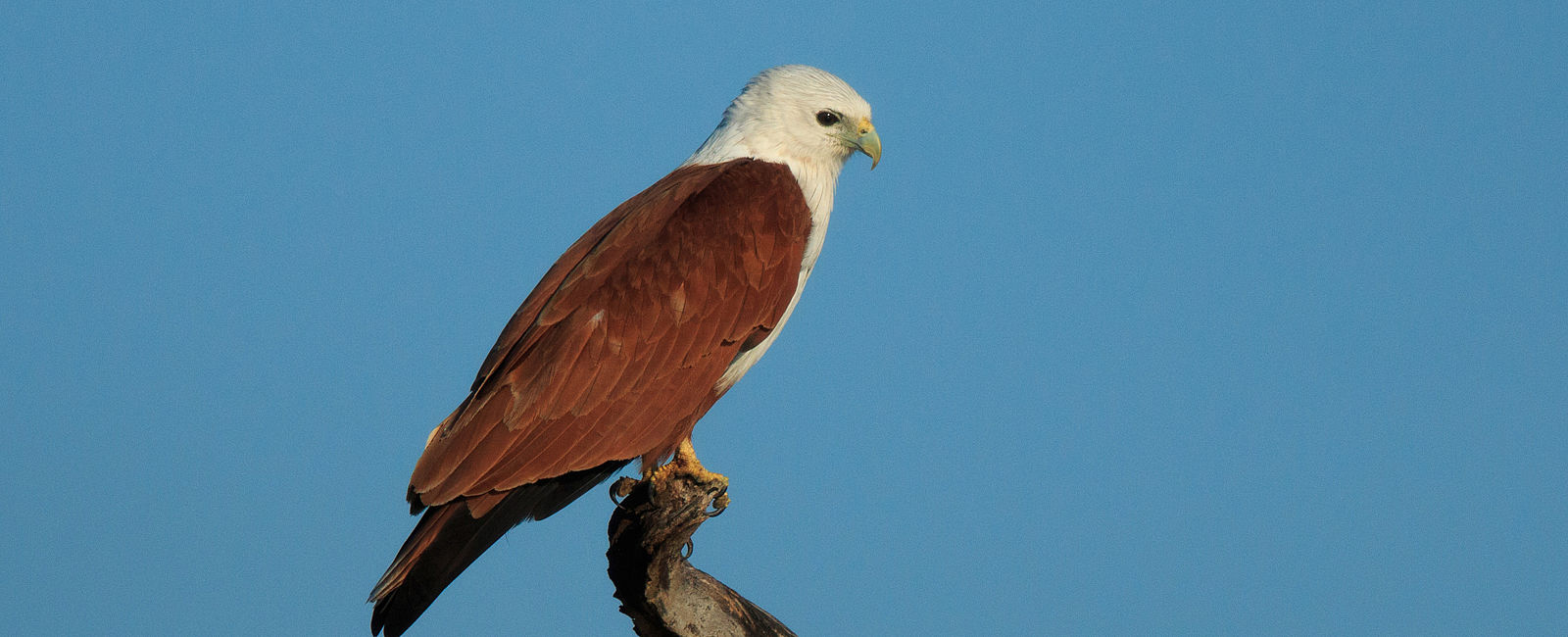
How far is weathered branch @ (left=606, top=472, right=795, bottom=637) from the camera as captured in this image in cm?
429

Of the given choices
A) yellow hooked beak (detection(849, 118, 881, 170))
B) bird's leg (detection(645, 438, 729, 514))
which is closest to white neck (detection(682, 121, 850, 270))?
yellow hooked beak (detection(849, 118, 881, 170))

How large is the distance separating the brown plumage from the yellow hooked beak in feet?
1.90

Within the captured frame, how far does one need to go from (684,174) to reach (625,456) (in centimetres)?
126

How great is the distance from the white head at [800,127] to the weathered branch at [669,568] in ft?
4.54

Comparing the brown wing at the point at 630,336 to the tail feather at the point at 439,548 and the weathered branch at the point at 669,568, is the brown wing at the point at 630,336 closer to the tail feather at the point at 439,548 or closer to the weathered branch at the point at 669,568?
the tail feather at the point at 439,548

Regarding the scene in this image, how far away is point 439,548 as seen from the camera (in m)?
4.03

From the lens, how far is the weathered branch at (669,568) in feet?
14.1

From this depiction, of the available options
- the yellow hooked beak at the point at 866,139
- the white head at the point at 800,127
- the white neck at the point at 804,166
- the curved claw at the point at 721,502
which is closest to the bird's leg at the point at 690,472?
the curved claw at the point at 721,502

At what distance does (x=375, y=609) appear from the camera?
4.11 meters

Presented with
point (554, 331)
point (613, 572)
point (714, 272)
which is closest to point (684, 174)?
point (714, 272)

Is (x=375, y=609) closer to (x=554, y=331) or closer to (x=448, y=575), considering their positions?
(x=448, y=575)

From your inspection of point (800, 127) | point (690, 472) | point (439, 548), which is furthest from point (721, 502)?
point (800, 127)

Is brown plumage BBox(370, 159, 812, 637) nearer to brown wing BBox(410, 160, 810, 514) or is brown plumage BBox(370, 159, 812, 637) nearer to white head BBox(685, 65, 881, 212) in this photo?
brown wing BBox(410, 160, 810, 514)

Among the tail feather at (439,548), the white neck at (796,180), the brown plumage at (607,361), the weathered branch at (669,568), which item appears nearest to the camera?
the tail feather at (439,548)
